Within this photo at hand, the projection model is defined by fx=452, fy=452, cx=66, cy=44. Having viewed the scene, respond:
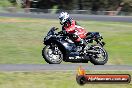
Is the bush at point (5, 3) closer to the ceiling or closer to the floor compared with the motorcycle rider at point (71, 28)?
closer to the floor

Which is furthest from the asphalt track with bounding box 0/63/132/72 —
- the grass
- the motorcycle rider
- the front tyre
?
the motorcycle rider

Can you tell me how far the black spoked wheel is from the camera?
16.5 meters

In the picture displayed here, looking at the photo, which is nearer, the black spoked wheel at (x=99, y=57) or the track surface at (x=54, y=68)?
the track surface at (x=54, y=68)

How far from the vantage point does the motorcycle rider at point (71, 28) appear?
54.3ft

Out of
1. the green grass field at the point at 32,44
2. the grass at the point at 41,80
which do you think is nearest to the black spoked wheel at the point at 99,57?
the green grass field at the point at 32,44

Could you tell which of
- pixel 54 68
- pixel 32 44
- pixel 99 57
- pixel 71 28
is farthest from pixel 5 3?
pixel 54 68

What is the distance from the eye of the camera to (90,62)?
16984 millimetres

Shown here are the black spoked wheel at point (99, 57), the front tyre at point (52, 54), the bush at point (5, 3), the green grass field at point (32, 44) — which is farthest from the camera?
the bush at point (5, 3)

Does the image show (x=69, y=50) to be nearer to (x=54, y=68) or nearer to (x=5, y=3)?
(x=54, y=68)

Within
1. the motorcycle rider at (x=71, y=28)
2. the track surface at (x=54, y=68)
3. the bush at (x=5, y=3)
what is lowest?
the bush at (x=5, y=3)

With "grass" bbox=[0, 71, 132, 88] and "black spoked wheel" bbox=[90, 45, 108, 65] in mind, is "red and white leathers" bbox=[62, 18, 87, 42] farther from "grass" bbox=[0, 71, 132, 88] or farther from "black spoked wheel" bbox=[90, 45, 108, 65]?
"grass" bbox=[0, 71, 132, 88]

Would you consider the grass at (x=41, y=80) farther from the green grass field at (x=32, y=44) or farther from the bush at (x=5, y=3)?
the bush at (x=5, y=3)

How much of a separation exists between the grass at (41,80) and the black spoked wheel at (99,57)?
103 inches

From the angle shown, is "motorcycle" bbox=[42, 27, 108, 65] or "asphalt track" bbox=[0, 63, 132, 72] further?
"motorcycle" bbox=[42, 27, 108, 65]
